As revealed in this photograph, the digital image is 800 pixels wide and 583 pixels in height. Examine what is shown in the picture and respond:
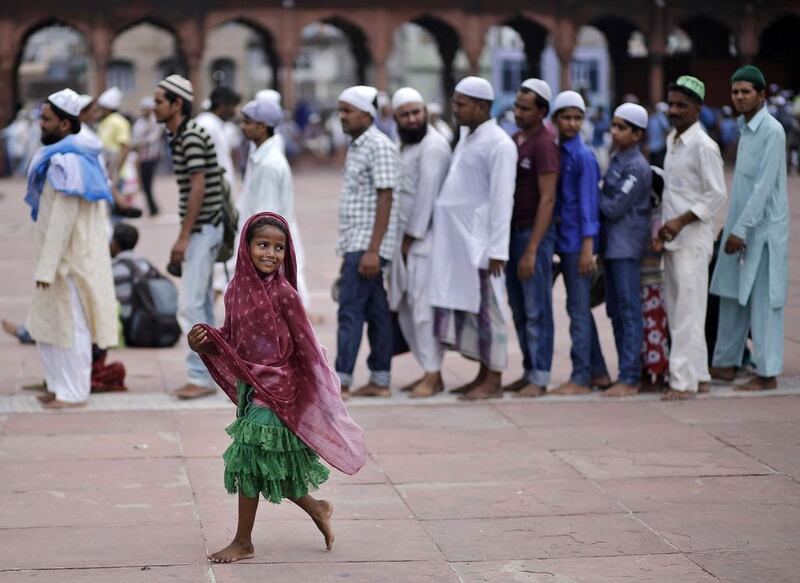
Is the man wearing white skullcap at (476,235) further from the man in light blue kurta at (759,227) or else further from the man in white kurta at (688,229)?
the man in light blue kurta at (759,227)

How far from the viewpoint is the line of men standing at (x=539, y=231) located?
7.94m

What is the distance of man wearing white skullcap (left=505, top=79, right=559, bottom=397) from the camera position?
7.93m

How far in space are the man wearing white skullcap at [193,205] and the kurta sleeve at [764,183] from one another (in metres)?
2.77

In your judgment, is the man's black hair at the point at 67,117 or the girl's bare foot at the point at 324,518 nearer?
the girl's bare foot at the point at 324,518

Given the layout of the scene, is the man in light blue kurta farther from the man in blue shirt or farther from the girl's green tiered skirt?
the girl's green tiered skirt

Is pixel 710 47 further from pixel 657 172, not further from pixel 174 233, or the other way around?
pixel 657 172

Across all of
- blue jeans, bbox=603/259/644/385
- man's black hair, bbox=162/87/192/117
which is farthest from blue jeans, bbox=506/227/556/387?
man's black hair, bbox=162/87/192/117

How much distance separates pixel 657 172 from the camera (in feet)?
27.1

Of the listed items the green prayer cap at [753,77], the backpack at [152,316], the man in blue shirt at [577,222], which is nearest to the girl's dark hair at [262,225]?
the man in blue shirt at [577,222]

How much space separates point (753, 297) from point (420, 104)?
6.82 feet

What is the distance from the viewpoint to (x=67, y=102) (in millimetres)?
7727

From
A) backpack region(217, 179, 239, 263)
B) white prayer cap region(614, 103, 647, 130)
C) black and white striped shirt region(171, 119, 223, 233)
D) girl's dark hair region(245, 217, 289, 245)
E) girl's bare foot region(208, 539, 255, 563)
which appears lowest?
girl's bare foot region(208, 539, 255, 563)

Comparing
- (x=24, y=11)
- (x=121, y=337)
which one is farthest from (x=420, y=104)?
(x=24, y=11)

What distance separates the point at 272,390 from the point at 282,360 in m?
0.11
